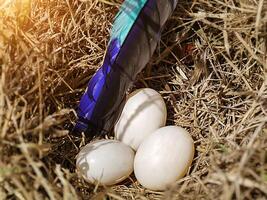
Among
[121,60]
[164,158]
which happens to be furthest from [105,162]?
[121,60]

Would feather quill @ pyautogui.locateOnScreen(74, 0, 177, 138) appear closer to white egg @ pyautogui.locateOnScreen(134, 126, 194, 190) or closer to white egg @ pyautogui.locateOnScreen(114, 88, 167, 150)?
white egg @ pyautogui.locateOnScreen(114, 88, 167, 150)

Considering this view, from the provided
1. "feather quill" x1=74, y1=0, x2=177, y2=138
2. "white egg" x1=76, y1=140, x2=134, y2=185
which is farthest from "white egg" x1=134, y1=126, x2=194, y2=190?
"feather quill" x1=74, y1=0, x2=177, y2=138

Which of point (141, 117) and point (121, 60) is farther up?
point (121, 60)

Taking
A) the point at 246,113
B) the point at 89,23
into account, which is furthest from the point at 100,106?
the point at 246,113

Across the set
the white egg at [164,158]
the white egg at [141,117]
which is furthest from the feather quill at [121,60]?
the white egg at [164,158]

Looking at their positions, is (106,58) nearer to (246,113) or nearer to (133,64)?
(133,64)

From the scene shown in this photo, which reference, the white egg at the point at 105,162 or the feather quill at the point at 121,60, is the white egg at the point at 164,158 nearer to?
the white egg at the point at 105,162

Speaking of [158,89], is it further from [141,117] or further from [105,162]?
[105,162]

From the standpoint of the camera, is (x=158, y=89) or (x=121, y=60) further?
(x=158, y=89)
